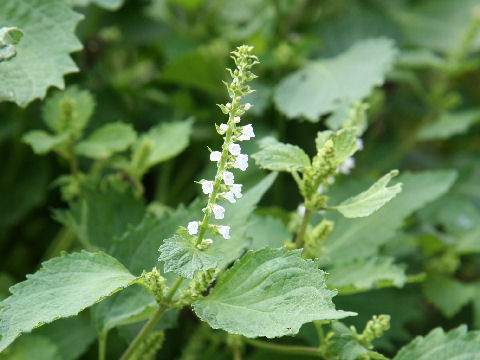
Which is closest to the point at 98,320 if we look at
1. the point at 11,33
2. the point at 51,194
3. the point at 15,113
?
the point at 11,33

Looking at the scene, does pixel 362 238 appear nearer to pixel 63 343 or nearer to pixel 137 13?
pixel 63 343

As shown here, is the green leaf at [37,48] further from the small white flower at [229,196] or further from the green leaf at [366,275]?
the green leaf at [366,275]

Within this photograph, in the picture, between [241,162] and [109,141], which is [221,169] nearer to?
[241,162]

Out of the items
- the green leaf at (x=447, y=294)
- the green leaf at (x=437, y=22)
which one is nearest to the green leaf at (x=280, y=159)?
the green leaf at (x=447, y=294)

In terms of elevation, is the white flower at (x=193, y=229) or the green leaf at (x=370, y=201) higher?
the green leaf at (x=370, y=201)

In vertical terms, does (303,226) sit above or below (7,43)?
below

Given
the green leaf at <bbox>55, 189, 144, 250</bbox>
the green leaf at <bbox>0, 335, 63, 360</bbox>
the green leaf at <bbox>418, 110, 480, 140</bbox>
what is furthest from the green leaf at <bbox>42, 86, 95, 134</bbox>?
the green leaf at <bbox>418, 110, 480, 140</bbox>

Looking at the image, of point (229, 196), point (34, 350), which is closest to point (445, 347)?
point (229, 196)
